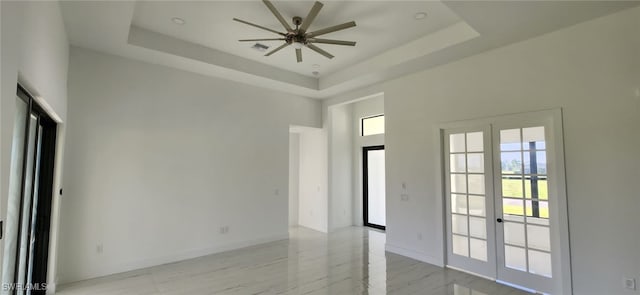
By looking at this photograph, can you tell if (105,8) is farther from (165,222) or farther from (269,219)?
(269,219)

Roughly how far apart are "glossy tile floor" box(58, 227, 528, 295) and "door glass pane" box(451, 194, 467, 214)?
870mm

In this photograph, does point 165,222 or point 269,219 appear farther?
point 269,219

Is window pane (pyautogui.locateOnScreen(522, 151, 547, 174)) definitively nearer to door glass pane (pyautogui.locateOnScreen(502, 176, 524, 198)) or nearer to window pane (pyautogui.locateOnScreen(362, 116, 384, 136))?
door glass pane (pyautogui.locateOnScreen(502, 176, 524, 198))

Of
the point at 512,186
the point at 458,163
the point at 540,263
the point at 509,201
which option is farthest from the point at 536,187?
the point at 458,163

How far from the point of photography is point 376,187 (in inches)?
283

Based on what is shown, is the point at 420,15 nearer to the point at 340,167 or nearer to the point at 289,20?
the point at 289,20

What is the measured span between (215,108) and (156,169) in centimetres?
140

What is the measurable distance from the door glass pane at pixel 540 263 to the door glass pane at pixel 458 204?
0.94m

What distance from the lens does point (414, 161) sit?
4840 mm

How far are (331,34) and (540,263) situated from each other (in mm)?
3918

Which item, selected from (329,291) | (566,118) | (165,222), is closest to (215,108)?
(165,222)

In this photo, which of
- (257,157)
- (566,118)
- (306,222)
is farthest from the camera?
(306,222)

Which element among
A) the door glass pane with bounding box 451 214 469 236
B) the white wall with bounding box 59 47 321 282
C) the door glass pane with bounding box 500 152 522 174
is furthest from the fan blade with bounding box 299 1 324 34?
the door glass pane with bounding box 451 214 469 236

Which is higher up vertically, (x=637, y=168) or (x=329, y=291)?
(x=637, y=168)
